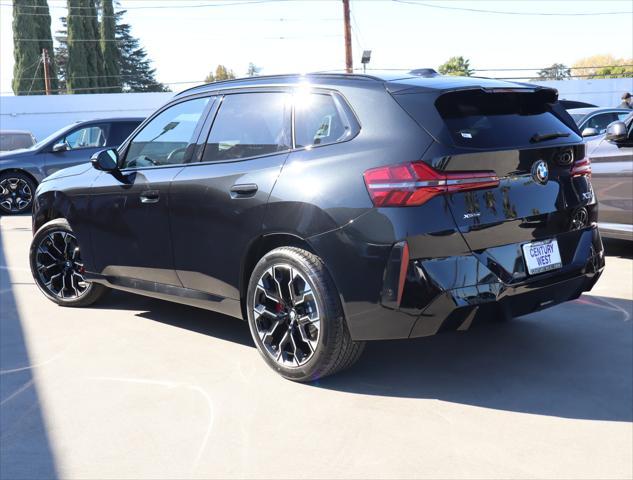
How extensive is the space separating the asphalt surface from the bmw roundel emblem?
2.84 ft

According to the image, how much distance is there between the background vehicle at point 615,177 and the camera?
6.87 metres

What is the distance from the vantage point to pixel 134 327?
532 cm

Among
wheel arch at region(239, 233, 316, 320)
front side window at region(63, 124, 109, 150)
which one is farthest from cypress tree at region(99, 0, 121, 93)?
wheel arch at region(239, 233, 316, 320)

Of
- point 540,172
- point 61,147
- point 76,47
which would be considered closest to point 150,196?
point 540,172

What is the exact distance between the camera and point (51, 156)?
12938 mm

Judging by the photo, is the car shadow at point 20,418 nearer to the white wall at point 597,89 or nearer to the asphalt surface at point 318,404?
the asphalt surface at point 318,404

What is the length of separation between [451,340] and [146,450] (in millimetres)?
2273

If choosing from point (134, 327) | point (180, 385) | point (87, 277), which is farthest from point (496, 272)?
point (87, 277)

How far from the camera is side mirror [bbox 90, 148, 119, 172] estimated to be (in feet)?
16.9

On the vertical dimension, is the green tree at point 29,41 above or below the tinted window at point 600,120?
above

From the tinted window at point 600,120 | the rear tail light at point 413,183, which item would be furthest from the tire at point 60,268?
the tinted window at point 600,120

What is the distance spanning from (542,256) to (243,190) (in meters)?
1.72

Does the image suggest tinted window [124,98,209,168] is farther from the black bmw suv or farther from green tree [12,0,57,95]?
green tree [12,0,57,95]

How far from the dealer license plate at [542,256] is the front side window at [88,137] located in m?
9.93
